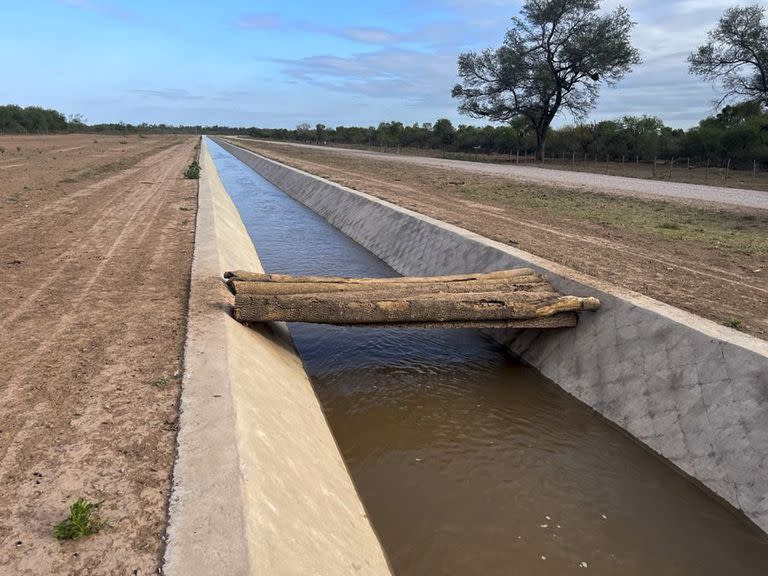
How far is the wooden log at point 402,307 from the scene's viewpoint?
297 inches

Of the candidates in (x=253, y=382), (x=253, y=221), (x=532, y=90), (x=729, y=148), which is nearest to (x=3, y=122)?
(x=532, y=90)

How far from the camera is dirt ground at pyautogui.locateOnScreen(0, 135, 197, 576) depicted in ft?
11.2

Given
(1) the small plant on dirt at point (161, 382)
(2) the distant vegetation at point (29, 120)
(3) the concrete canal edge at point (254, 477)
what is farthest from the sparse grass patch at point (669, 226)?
(2) the distant vegetation at point (29, 120)

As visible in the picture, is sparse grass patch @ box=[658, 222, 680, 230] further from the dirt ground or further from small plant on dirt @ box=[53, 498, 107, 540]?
small plant on dirt @ box=[53, 498, 107, 540]

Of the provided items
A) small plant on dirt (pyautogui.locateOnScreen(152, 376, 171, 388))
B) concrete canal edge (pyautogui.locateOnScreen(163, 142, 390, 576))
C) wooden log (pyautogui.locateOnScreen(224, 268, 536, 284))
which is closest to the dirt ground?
small plant on dirt (pyautogui.locateOnScreen(152, 376, 171, 388))

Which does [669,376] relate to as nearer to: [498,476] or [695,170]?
[498,476]

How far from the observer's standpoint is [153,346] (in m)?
6.43

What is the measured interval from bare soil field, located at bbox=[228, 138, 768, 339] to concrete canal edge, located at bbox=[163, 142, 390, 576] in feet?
17.5

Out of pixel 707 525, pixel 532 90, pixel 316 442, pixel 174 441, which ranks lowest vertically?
pixel 707 525

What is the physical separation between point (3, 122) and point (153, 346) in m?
105

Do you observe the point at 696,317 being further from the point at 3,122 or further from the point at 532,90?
the point at 3,122

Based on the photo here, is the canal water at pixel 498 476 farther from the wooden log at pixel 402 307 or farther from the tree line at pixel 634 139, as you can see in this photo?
the tree line at pixel 634 139

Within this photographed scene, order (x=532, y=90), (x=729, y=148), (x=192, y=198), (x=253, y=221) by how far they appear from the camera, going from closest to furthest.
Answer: (x=192, y=198), (x=253, y=221), (x=729, y=148), (x=532, y=90)

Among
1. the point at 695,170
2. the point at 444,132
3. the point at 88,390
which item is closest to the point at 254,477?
the point at 88,390
